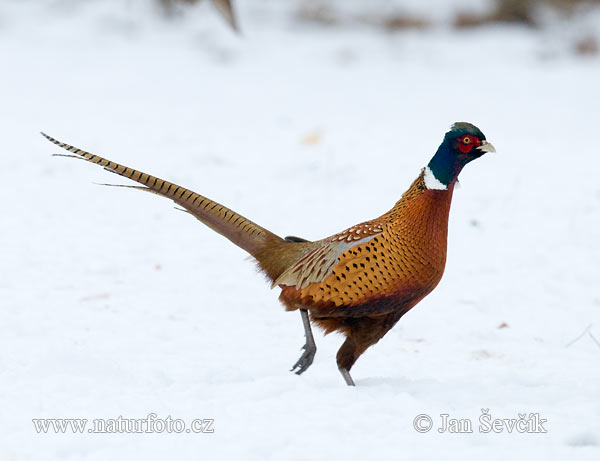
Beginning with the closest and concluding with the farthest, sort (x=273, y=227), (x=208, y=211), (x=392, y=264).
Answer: (x=392, y=264) < (x=208, y=211) < (x=273, y=227)

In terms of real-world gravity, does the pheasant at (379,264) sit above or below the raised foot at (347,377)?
above

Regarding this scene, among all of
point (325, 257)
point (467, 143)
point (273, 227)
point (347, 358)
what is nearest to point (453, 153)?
point (467, 143)

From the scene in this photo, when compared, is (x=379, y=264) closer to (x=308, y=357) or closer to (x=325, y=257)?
(x=325, y=257)

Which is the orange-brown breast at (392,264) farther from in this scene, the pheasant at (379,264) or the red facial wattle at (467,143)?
the red facial wattle at (467,143)

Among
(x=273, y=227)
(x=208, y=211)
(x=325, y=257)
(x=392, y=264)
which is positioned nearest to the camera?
(x=392, y=264)

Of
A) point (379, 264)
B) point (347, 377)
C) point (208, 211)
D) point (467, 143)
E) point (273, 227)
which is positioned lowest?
point (347, 377)

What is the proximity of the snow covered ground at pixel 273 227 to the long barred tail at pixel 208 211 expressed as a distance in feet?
2.05

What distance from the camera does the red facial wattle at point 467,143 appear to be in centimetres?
333

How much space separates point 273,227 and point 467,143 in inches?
121

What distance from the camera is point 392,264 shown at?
3.28 metres

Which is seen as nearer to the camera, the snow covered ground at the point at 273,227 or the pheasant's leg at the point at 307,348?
the snow covered ground at the point at 273,227

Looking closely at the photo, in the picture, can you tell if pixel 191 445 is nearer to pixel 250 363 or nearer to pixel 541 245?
pixel 250 363

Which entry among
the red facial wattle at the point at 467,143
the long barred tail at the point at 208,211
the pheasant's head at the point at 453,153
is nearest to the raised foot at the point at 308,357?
the long barred tail at the point at 208,211

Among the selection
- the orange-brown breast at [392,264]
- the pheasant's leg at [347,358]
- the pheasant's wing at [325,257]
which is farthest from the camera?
the pheasant's leg at [347,358]
